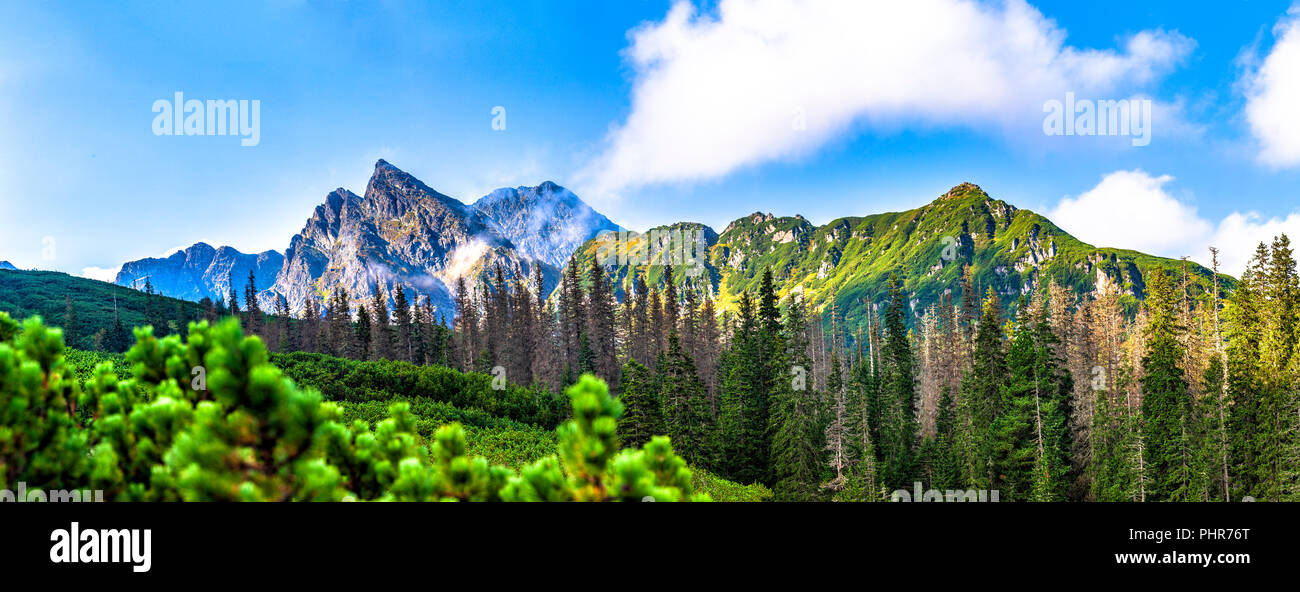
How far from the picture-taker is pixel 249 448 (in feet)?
7.70

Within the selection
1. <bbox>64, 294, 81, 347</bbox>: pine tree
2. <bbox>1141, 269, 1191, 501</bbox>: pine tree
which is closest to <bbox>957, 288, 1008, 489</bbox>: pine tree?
<bbox>1141, 269, 1191, 501</bbox>: pine tree

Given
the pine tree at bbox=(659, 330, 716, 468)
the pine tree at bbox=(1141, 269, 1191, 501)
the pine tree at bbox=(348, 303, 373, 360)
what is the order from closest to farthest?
the pine tree at bbox=(1141, 269, 1191, 501) → the pine tree at bbox=(659, 330, 716, 468) → the pine tree at bbox=(348, 303, 373, 360)

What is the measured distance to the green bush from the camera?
7.45 ft

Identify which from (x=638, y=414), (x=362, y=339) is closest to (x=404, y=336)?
(x=362, y=339)

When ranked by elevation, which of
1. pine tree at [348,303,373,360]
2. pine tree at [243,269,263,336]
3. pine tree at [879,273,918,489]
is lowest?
pine tree at [879,273,918,489]

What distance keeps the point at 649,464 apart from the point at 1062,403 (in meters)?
50.2

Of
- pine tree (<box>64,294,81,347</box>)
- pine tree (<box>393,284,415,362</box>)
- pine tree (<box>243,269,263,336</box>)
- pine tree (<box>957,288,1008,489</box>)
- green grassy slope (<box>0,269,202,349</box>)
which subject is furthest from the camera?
pine tree (<box>243,269,263,336</box>)

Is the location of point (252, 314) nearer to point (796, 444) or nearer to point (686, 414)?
point (686, 414)

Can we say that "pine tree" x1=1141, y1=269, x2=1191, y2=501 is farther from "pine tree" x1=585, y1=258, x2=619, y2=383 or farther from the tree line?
"pine tree" x1=585, y1=258, x2=619, y2=383

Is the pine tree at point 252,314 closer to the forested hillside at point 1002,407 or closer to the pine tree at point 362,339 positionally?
the pine tree at point 362,339

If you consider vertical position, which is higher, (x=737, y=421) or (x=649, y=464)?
(x=649, y=464)
